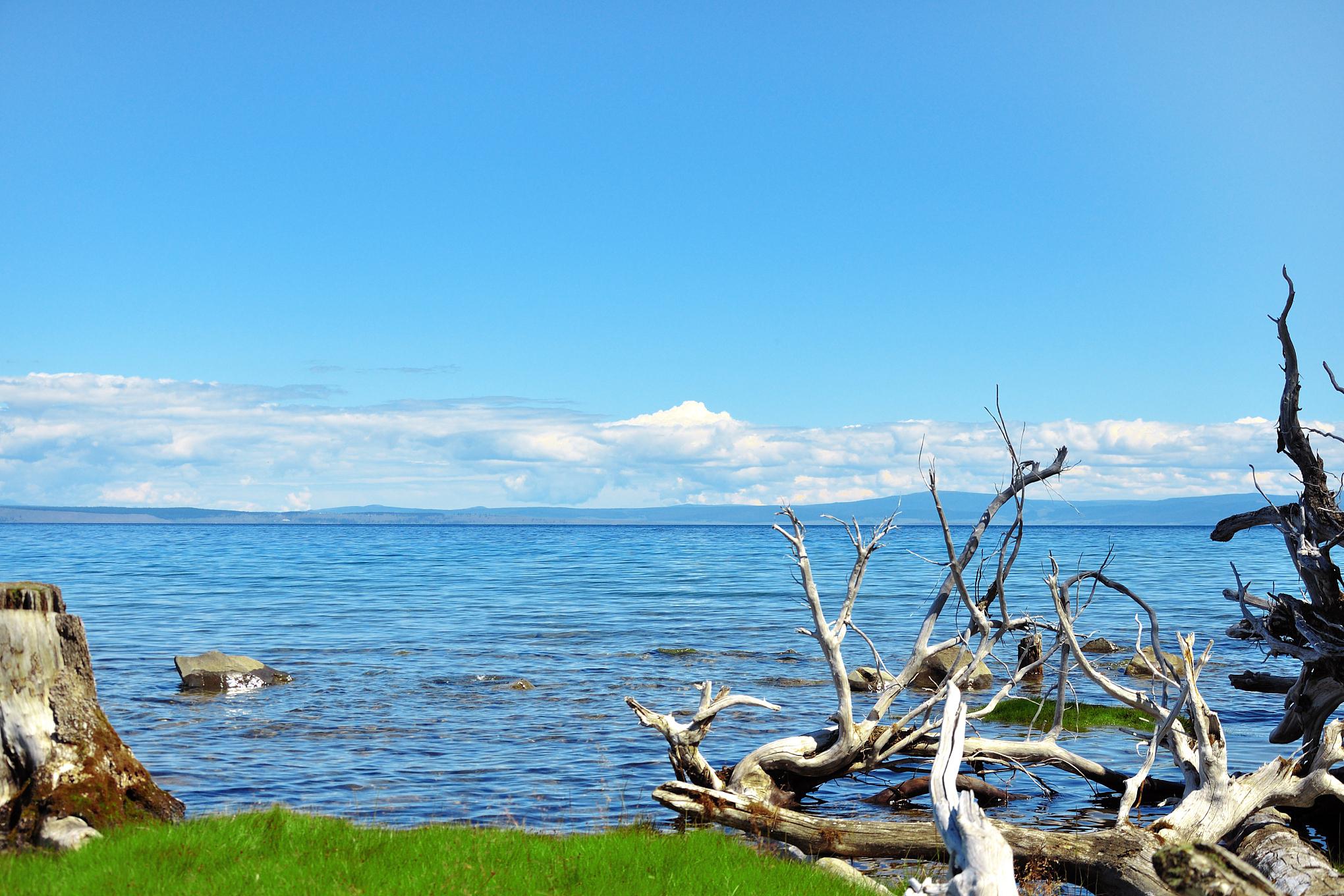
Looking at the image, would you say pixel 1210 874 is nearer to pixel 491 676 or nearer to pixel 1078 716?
pixel 1078 716

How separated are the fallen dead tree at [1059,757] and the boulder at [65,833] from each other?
5066 mm

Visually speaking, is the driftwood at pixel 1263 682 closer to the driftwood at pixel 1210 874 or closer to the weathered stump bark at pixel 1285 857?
the weathered stump bark at pixel 1285 857

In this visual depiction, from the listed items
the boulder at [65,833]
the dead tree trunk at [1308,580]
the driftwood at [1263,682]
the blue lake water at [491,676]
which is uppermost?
the dead tree trunk at [1308,580]

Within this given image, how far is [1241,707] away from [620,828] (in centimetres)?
1387

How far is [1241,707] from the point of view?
1841 cm

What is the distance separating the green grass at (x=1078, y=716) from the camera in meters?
17.1

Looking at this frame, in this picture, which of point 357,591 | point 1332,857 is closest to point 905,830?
point 1332,857

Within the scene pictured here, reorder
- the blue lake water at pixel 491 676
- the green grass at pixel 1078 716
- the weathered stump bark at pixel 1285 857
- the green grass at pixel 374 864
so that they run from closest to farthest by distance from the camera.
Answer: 1. the green grass at pixel 374 864
2. the weathered stump bark at pixel 1285 857
3. the blue lake water at pixel 491 676
4. the green grass at pixel 1078 716

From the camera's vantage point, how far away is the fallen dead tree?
8133mm

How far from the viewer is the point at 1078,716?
1700 cm

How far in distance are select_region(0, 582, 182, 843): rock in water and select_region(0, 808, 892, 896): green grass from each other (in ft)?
1.86

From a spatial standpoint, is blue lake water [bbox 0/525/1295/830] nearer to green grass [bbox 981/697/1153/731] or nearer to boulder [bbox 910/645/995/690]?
green grass [bbox 981/697/1153/731]

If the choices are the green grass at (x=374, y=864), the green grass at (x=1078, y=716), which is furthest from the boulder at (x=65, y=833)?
the green grass at (x=1078, y=716)

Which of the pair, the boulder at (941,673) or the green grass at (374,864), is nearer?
the green grass at (374,864)
